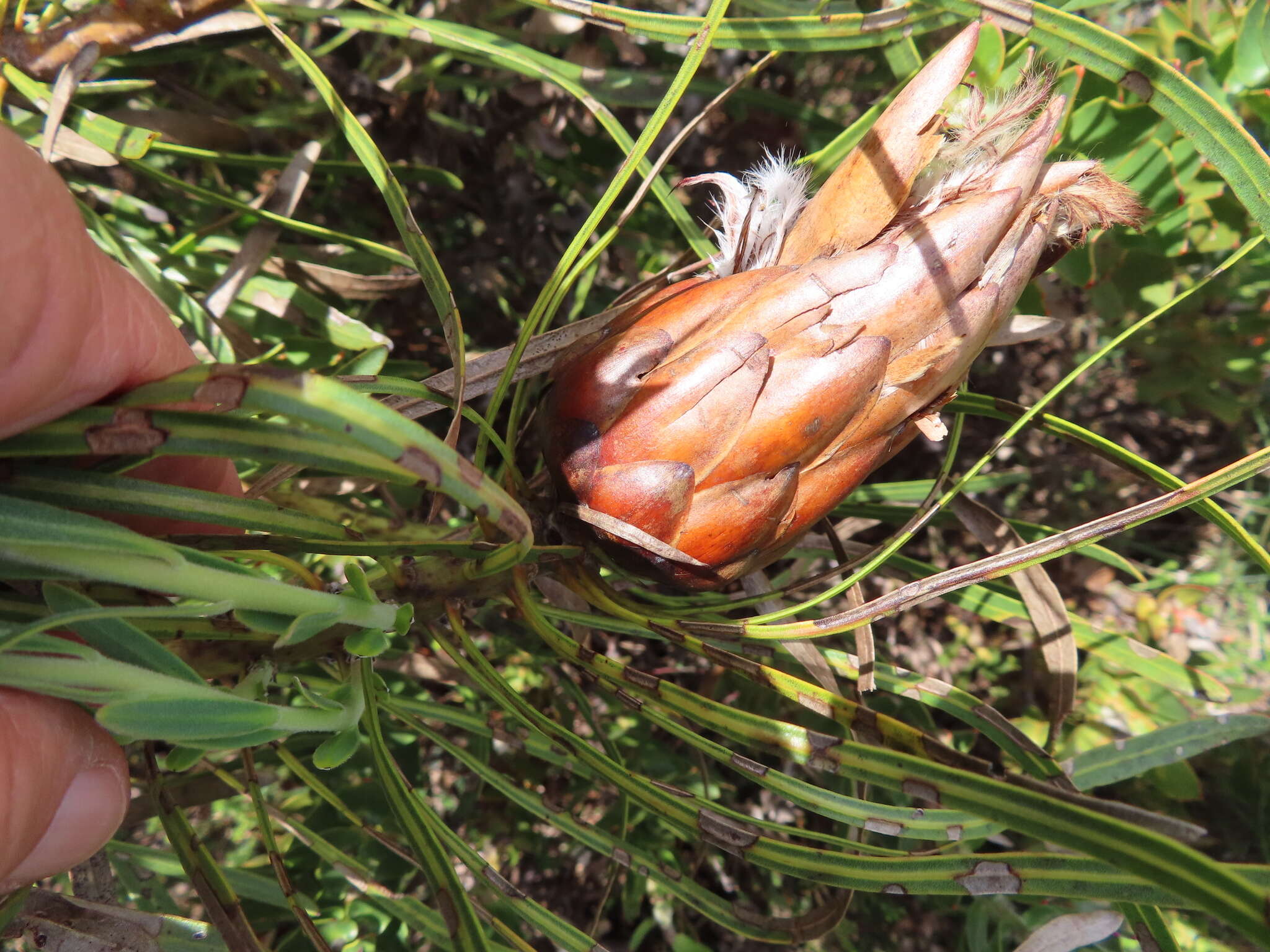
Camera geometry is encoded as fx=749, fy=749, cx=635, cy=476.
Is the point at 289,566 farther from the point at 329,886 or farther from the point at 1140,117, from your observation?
the point at 1140,117

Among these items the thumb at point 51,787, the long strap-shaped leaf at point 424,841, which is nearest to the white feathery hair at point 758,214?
the long strap-shaped leaf at point 424,841

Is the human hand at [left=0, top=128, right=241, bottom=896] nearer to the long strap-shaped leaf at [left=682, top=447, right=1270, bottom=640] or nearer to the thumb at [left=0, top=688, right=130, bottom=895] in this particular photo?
the thumb at [left=0, top=688, right=130, bottom=895]

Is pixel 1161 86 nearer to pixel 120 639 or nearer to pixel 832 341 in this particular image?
pixel 832 341

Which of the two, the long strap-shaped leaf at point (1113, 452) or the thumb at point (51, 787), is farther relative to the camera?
the long strap-shaped leaf at point (1113, 452)

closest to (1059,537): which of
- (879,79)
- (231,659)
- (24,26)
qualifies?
(231,659)

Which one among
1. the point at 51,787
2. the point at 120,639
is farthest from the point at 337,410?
the point at 51,787

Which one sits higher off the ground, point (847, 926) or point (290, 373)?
point (290, 373)

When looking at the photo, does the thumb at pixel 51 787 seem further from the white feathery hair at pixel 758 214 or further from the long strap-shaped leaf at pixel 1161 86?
the long strap-shaped leaf at pixel 1161 86
